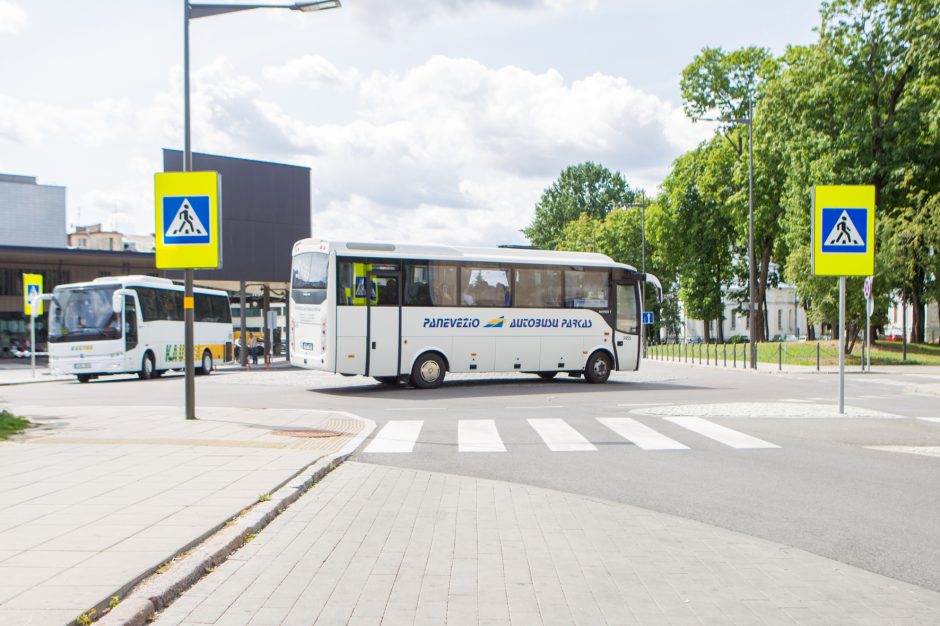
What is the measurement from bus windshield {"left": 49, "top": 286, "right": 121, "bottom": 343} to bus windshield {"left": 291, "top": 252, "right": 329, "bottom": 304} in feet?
29.8

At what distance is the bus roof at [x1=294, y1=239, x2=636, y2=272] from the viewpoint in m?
20.3

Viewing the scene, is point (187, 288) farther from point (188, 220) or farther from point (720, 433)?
point (720, 433)

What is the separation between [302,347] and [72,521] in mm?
15071

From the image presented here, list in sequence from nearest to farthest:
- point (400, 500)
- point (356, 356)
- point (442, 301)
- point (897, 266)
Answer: point (400, 500) < point (356, 356) < point (442, 301) < point (897, 266)

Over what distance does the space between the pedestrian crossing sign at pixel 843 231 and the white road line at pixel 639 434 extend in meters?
4.17

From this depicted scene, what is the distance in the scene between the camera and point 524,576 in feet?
16.2

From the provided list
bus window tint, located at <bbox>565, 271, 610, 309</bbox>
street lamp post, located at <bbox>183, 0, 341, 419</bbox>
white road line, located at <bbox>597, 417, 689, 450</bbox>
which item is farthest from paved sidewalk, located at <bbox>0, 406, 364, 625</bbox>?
bus window tint, located at <bbox>565, 271, 610, 309</bbox>

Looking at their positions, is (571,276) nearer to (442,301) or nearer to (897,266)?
(442,301)

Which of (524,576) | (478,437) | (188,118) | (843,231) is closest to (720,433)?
(478,437)

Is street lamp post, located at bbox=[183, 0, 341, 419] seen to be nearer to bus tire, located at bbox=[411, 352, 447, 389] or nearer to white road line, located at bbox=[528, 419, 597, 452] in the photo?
white road line, located at bbox=[528, 419, 597, 452]

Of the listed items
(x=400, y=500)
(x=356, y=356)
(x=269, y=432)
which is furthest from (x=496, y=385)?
(x=400, y=500)

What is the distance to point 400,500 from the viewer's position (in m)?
7.35

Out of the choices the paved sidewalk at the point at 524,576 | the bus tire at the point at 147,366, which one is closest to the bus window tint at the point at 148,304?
the bus tire at the point at 147,366

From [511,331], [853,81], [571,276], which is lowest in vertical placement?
[511,331]
